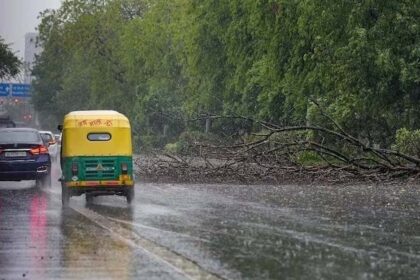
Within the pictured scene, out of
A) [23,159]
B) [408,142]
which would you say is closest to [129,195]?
[23,159]

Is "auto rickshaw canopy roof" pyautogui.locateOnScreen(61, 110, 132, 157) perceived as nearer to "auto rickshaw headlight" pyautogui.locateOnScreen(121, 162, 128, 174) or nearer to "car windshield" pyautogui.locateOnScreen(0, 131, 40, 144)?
"auto rickshaw headlight" pyautogui.locateOnScreen(121, 162, 128, 174)

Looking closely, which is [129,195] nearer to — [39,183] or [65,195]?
[65,195]

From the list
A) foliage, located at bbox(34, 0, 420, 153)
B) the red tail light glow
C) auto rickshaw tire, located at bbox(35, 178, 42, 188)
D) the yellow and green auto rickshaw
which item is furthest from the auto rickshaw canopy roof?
foliage, located at bbox(34, 0, 420, 153)

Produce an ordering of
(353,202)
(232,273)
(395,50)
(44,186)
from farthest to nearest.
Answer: (395,50), (44,186), (353,202), (232,273)

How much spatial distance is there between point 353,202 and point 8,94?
291ft

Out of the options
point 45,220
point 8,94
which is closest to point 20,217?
point 45,220

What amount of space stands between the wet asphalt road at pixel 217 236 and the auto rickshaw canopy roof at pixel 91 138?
1.24m

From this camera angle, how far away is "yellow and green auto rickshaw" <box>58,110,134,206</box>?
19.7 metres

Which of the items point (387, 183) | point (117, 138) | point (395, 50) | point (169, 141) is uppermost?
point (395, 50)

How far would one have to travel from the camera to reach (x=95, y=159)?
19.7 m

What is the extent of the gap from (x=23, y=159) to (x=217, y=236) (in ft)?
41.0

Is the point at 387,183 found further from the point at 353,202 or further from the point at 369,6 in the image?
the point at 369,6

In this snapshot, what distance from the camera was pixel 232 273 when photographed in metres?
10.3

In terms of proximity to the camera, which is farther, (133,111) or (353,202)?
(133,111)
